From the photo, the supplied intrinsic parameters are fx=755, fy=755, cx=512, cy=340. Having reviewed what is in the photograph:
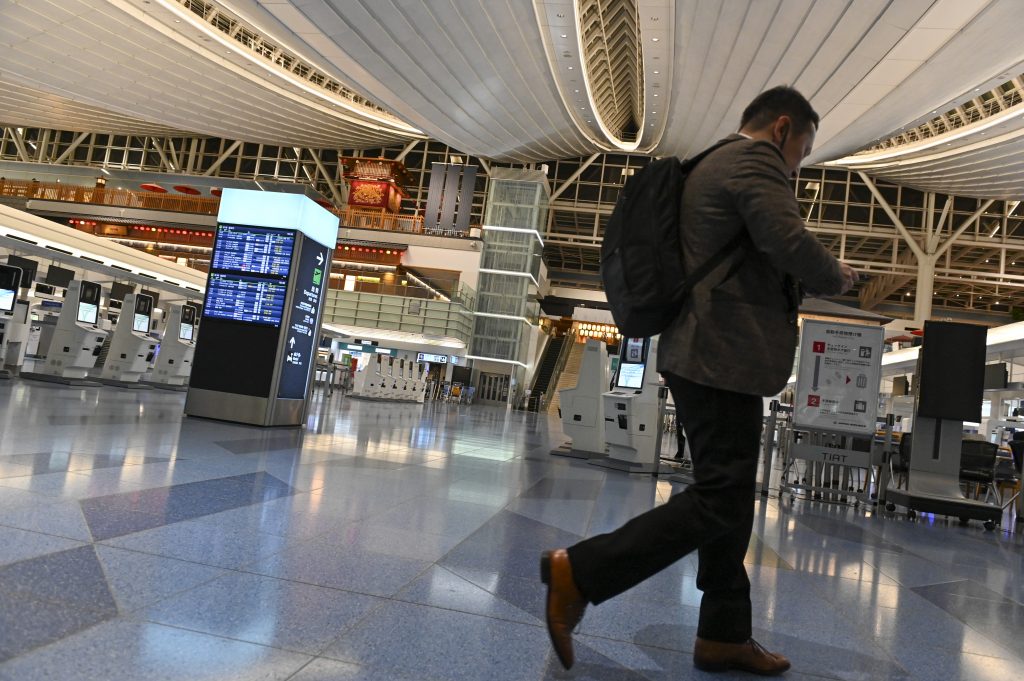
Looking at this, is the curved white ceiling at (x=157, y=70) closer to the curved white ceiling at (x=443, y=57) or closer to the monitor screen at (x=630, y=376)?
the curved white ceiling at (x=443, y=57)

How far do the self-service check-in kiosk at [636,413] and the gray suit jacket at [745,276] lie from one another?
5716mm

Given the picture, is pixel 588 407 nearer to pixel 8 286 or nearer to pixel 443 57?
pixel 8 286

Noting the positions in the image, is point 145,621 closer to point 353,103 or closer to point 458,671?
point 458,671

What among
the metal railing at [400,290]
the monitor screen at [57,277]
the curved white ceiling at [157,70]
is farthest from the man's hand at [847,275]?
the metal railing at [400,290]

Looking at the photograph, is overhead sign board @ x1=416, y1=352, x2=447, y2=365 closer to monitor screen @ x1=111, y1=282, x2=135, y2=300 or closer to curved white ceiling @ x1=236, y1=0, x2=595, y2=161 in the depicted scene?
curved white ceiling @ x1=236, y1=0, x2=595, y2=161

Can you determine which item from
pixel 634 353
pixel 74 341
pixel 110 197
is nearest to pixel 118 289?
pixel 74 341

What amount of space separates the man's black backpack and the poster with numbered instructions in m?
5.25

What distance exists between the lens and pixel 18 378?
405 inches

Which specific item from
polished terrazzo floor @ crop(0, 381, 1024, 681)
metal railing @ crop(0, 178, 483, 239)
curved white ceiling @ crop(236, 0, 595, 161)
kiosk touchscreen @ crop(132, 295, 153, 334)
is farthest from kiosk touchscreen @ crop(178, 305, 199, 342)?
metal railing @ crop(0, 178, 483, 239)

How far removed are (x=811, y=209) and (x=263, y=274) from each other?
3548 cm

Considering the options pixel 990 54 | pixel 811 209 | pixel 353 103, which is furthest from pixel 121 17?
pixel 811 209

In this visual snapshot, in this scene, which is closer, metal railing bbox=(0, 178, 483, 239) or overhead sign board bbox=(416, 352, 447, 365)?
overhead sign board bbox=(416, 352, 447, 365)

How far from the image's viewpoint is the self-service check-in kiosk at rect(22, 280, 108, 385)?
10680 mm

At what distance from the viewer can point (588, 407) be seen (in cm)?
851
